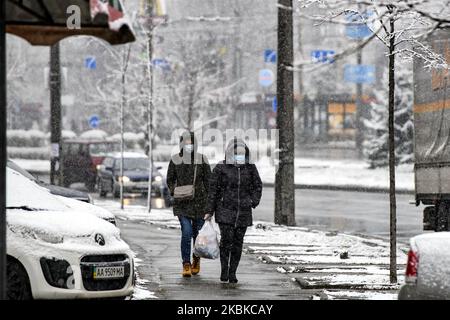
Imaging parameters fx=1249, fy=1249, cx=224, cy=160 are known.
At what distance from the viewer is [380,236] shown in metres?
23.4

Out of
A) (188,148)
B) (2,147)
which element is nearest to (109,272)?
(2,147)

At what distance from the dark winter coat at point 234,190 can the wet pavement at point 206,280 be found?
811 mm

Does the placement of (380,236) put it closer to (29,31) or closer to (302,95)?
(29,31)

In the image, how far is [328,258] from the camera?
1795 centimetres

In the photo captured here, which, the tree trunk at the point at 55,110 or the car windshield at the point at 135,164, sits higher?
the tree trunk at the point at 55,110

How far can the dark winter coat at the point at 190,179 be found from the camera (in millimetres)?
15656

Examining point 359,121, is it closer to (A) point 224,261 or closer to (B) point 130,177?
(B) point 130,177

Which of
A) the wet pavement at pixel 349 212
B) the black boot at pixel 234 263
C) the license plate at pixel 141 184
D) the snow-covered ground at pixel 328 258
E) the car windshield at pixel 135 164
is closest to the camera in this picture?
the snow-covered ground at pixel 328 258

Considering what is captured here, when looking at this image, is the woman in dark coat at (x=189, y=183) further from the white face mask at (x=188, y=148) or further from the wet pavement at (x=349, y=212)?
the wet pavement at (x=349, y=212)

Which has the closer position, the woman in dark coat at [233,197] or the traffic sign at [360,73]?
the woman in dark coat at [233,197]

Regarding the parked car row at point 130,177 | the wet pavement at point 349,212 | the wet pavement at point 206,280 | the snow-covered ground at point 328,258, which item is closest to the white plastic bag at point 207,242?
the wet pavement at point 206,280

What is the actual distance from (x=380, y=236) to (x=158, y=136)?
47050mm

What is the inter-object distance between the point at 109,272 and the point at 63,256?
590mm

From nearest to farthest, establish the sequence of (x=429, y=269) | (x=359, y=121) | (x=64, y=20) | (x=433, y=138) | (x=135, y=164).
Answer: (x=429, y=269) < (x=64, y=20) < (x=433, y=138) < (x=135, y=164) < (x=359, y=121)
